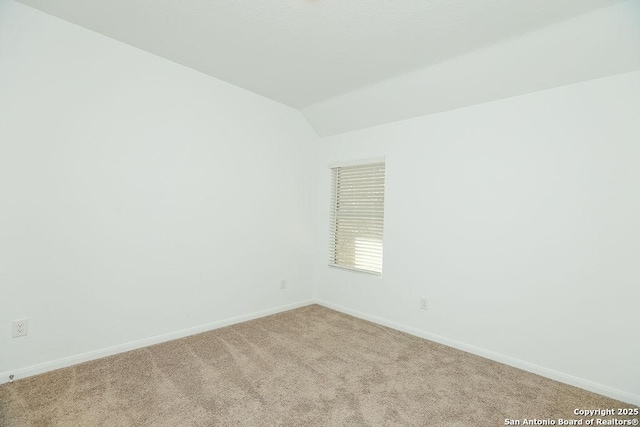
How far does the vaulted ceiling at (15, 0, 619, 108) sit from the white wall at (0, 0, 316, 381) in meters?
0.34

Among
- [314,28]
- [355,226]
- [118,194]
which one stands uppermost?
[314,28]

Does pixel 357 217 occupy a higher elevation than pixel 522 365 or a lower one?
higher

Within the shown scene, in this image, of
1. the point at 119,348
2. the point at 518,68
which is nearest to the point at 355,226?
the point at 518,68

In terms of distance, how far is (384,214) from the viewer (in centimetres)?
349

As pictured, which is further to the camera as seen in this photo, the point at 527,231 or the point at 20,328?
the point at 527,231

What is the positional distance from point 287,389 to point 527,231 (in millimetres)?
2334

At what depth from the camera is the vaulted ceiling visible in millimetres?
1957

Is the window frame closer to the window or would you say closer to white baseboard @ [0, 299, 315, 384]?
the window

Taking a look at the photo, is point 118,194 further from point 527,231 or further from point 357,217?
point 527,231

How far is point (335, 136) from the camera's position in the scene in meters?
4.09

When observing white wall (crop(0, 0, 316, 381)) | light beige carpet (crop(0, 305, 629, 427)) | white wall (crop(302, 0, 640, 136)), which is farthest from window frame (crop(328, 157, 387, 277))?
light beige carpet (crop(0, 305, 629, 427))

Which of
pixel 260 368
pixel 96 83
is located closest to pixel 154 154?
pixel 96 83

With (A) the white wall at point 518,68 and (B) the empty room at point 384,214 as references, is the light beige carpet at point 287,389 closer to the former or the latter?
(B) the empty room at point 384,214

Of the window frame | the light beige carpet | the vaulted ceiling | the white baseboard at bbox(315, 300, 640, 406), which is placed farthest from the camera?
the window frame
